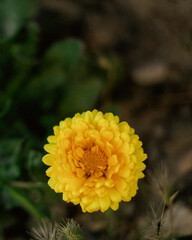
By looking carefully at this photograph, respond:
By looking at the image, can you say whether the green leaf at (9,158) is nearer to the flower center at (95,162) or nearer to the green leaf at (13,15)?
the flower center at (95,162)

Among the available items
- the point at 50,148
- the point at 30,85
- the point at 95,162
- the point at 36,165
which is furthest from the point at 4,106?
the point at 95,162

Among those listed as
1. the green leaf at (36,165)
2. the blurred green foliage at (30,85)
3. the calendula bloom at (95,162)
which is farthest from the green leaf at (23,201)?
the calendula bloom at (95,162)

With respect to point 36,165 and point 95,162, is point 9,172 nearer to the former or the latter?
point 36,165

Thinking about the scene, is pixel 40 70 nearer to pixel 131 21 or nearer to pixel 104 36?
pixel 104 36

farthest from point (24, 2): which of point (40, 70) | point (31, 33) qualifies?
point (40, 70)

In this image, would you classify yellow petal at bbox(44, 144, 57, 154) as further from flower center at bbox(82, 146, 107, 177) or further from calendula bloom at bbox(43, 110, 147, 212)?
A: flower center at bbox(82, 146, 107, 177)

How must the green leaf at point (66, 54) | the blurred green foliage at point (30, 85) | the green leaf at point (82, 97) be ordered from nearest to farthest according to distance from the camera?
the blurred green foliage at point (30, 85) → the green leaf at point (66, 54) → the green leaf at point (82, 97)

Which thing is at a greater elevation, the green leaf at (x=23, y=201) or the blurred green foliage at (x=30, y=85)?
the blurred green foliage at (x=30, y=85)

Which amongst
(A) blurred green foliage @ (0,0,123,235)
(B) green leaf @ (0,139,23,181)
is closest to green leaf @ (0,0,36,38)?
(A) blurred green foliage @ (0,0,123,235)
